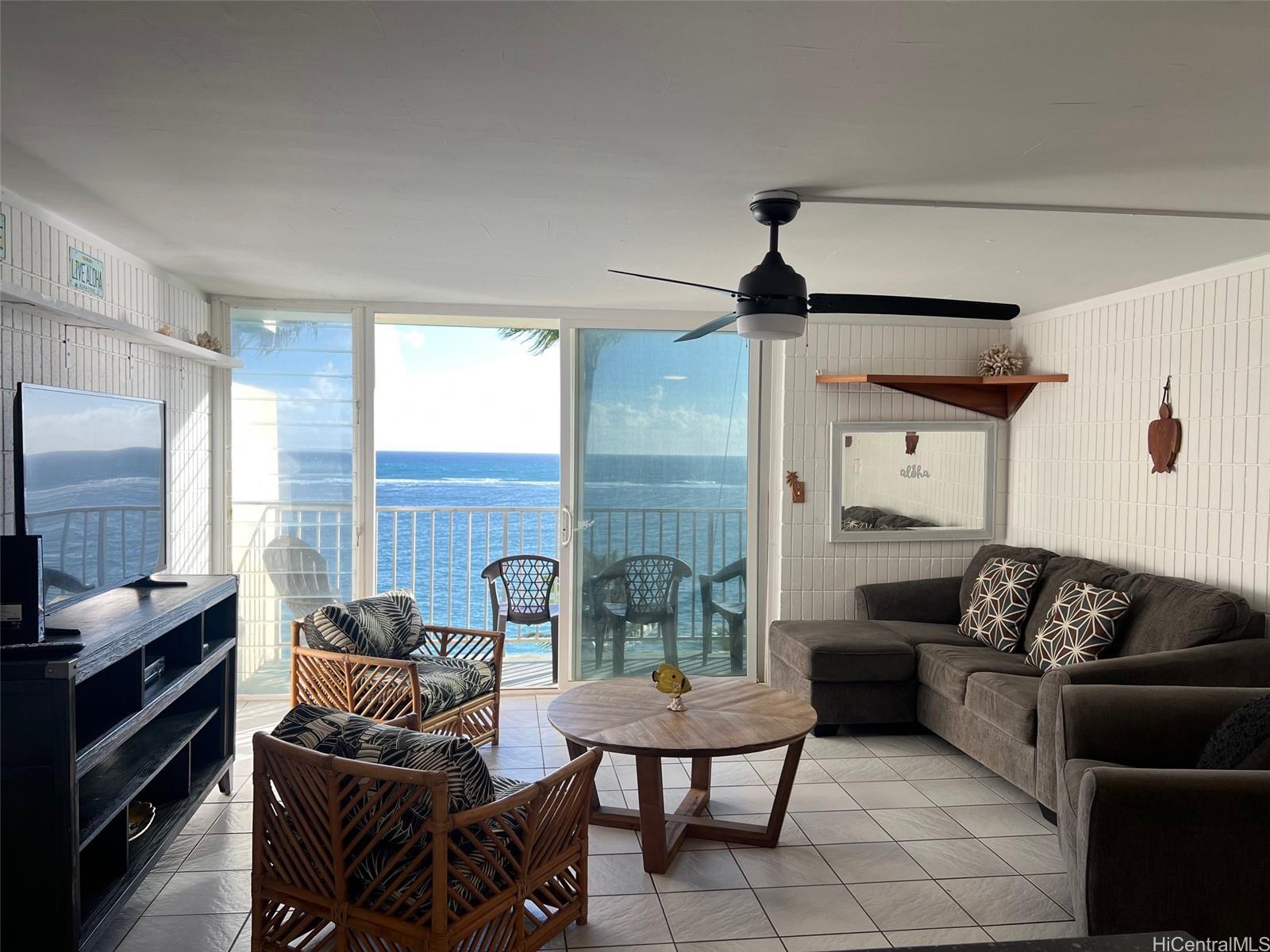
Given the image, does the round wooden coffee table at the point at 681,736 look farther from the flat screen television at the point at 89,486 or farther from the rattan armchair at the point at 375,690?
the flat screen television at the point at 89,486

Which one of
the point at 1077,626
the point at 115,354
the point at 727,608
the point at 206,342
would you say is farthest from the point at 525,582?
the point at 1077,626

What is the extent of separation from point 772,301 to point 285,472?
332 centimetres

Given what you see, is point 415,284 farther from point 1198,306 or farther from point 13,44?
point 1198,306

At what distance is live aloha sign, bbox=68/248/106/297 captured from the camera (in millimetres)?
3303

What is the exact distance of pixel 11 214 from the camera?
2861 mm

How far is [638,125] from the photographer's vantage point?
222cm

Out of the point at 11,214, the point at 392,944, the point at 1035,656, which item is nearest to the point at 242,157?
the point at 11,214

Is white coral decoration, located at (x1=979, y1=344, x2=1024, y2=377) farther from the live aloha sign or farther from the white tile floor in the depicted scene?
the live aloha sign

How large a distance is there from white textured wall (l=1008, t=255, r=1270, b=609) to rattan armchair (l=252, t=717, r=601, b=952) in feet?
9.81

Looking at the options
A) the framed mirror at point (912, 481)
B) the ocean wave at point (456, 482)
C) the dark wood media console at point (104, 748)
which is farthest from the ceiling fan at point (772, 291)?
the ocean wave at point (456, 482)

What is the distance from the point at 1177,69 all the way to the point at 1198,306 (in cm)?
244

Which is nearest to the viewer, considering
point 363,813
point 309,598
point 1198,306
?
point 363,813

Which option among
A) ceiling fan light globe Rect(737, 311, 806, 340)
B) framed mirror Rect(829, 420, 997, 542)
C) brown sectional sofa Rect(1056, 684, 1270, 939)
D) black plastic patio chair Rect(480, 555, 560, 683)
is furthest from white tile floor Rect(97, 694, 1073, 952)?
ceiling fan light globe Rect(737, 311, 806, 340)

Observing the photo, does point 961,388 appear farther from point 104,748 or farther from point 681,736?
point 104,748
